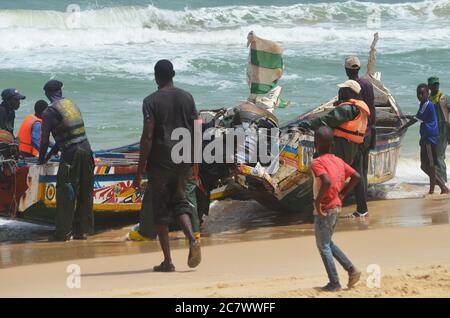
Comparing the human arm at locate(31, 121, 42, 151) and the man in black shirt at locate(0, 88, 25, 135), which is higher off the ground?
the man in black shirt at locate(0, 88, 25, 135)

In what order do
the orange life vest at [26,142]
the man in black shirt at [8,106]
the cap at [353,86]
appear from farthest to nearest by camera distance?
the man in black shirt at [8,106], the orange life vest at [26,142], the cap at [353,86]

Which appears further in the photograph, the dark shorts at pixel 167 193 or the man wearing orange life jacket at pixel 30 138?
the man wearing orange life jacket at pixel 30 138

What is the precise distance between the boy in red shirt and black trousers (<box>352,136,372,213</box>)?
3503 mm

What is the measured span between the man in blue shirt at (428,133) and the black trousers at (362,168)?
1550 millimetres

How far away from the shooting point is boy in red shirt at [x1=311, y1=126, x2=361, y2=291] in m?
6.94

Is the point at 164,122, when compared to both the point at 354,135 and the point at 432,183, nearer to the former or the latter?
the point at 354,135

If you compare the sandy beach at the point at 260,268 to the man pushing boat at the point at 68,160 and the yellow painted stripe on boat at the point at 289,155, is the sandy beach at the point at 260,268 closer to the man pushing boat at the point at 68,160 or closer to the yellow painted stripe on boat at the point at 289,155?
the man pushing boat at the point at 68,160

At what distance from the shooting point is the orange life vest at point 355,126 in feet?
33.3

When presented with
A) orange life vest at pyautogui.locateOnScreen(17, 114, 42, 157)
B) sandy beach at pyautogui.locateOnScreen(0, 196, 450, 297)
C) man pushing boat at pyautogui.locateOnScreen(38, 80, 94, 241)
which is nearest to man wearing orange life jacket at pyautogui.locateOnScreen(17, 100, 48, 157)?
orange life vest at pyautogui.locateOnScreen(17, 114, 42, 157)

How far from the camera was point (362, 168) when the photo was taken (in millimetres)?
10773

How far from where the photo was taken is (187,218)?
8.01 metres

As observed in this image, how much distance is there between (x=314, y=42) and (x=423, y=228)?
21309 millimetres

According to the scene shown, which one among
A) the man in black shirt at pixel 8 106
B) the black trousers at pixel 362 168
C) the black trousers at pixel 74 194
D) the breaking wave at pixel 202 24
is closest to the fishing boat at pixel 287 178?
the black trousers at pixel 362 168

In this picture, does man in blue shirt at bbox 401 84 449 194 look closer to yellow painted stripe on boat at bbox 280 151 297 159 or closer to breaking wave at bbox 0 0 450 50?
yellow painted stripe on boat at bbox 280 151 297 159
